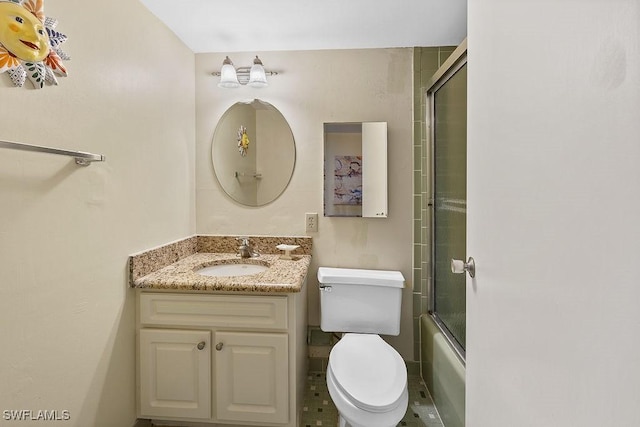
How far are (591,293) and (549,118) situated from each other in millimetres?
279

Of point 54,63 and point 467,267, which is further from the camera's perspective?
point 54,63

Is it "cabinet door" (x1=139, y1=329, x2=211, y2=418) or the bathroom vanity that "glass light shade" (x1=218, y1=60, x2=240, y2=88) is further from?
"cabinet door" (x1=139, y1=329, x2=211, y2=418)

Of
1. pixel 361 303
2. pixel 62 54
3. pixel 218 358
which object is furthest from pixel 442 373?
pixel 62 54

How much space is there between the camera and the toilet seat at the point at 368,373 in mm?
1220

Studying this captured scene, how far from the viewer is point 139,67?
150 cm

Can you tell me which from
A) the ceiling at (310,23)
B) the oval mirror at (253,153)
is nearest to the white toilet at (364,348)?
the oval mirror at (253,153)

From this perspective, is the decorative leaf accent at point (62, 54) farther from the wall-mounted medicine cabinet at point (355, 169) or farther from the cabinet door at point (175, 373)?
the wall-mounted medicine cabinet at point (355, 169)

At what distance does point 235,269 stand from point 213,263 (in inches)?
5.1

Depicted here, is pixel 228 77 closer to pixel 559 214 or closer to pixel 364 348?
pixel 364 348

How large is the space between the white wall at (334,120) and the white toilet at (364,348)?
0.17 m

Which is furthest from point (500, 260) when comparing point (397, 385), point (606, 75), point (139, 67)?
point (139, 67)

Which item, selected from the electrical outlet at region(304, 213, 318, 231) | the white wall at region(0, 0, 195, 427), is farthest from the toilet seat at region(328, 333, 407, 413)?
the white wall at region(0, 0, 195, 427)

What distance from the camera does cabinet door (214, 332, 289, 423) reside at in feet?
4.67

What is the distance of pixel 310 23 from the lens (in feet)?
5.64
